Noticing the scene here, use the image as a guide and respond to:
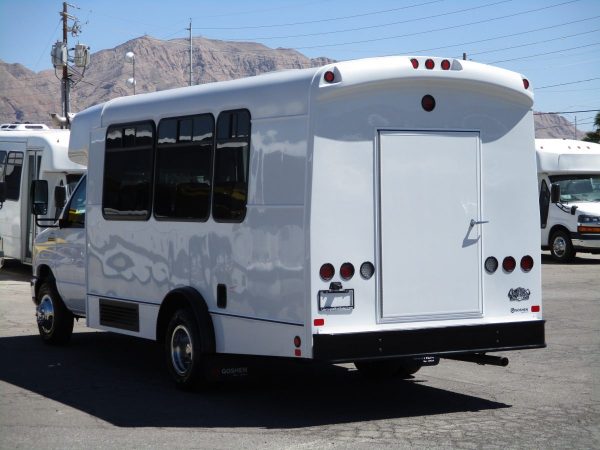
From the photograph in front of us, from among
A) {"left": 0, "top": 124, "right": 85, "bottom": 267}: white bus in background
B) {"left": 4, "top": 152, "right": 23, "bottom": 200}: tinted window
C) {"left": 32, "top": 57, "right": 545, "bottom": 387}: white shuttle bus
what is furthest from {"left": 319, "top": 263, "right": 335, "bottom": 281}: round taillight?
{"left": 4, "top": 152, "right": 23, "bottom": 200}: tinted window

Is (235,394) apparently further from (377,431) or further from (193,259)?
(377,431)

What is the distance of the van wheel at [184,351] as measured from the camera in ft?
32.2

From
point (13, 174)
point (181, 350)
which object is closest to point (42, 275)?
point (181, 350)

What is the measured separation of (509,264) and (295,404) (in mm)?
2222

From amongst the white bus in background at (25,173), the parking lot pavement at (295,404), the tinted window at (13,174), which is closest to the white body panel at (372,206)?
the parking lot pavement at (295,404)

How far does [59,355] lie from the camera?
12484mm

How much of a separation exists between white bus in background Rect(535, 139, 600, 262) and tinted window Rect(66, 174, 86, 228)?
15010mm

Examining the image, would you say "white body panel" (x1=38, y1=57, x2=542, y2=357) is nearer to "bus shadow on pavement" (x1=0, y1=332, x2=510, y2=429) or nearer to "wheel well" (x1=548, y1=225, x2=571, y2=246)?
"bus shadow on pavement" (x1=0, y1=332, x2=510, y2=429)

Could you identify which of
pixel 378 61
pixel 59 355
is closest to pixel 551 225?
pixel 59 355

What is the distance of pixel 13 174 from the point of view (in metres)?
23.5

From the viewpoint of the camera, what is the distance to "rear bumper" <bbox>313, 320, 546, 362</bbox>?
28.0 ft

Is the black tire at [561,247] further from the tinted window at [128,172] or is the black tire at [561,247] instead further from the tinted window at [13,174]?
the tinted window at [128,172]

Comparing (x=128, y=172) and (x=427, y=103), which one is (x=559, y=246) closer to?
(x=128, y=172)

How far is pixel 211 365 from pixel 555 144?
61.7 feet
